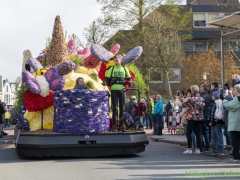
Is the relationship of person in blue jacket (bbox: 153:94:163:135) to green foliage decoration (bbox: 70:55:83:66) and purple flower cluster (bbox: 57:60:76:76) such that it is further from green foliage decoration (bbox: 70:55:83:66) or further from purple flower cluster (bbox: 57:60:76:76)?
purple flower cluster (bbox: 57:60:76:76)

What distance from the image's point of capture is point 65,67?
14.3m

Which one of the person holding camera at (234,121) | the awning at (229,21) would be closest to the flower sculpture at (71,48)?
the awning at (229,21)

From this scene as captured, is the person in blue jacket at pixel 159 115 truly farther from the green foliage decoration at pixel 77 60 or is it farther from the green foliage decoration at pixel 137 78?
the green foliage decoration at pixel 77 60

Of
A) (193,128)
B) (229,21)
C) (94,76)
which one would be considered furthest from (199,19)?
(193,128)

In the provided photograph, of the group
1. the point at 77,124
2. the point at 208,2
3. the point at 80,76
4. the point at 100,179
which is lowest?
the point at 100,179

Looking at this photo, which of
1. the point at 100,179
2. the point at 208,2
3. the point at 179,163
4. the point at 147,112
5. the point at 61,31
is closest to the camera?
the point at 100,179

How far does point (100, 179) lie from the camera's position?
9.90 metres

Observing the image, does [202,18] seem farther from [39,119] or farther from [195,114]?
[39,119]

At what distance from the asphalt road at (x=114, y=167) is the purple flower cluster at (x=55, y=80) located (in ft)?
6.38

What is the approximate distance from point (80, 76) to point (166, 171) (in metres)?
5.27

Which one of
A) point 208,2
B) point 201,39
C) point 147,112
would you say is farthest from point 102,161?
point 208,2

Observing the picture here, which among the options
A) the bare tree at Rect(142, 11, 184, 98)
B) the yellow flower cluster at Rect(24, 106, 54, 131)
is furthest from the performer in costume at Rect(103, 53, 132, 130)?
the bare tree at Rect(142, 11, 184, 98)

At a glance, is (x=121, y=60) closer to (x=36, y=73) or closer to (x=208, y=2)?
(x=36, y=73)

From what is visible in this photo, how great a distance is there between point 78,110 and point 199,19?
170ft
